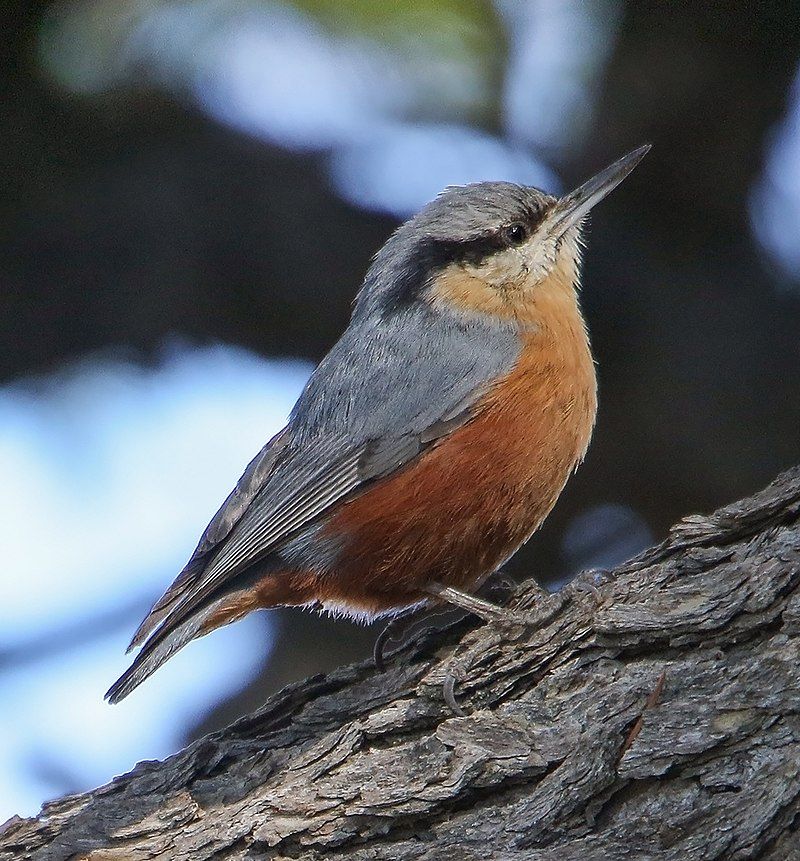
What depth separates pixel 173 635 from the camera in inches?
152

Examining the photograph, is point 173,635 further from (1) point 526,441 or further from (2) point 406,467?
(1) point 526,441

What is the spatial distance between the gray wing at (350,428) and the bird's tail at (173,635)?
3 centimetres

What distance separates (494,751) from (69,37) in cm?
312

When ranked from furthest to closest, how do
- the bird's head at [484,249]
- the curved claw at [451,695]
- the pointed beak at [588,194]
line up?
the bird's head at [484,249], the pointed beak at [588,194], the curved claw at [451,695]

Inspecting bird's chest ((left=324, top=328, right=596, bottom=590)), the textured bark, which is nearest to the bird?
bird's chest ((left=324, top=328, right=596, bottom=590))

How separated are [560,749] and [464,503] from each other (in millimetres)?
1015

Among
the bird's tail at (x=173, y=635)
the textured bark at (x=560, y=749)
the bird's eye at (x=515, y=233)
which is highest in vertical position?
the bird's eye at (x=515, y=233)

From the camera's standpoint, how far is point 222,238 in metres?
4.83

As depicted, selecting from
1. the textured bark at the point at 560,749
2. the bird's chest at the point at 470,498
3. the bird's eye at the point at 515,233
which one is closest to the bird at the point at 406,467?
the bird's chest at the point at 470,498

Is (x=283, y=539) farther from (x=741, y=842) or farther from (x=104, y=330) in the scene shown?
(x=741, y=842)

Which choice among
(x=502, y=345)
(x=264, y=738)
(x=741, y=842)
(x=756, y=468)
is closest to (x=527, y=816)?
(x=741, y=842)

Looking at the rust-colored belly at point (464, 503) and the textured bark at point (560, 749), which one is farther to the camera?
the rust-colored belly at point (464, 503)

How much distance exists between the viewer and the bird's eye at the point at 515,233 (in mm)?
4734

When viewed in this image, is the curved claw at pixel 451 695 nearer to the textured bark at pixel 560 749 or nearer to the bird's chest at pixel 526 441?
the textured bark at pixel 560 749
